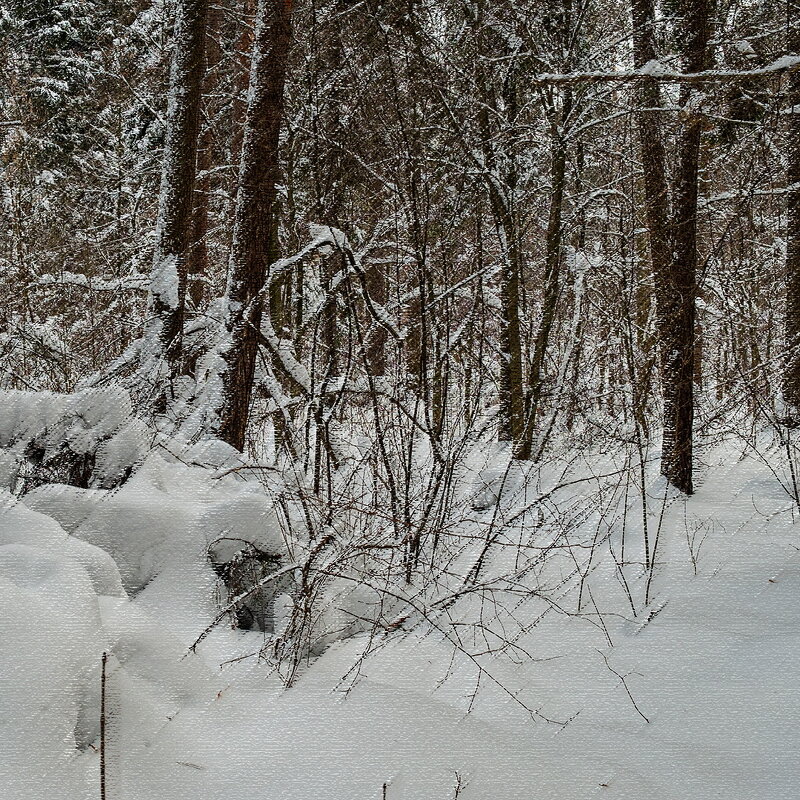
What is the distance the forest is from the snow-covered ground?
12mm

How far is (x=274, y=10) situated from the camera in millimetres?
5152

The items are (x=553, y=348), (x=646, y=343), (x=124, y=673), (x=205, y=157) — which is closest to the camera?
(x=124, y=673)

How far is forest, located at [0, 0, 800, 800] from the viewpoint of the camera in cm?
219

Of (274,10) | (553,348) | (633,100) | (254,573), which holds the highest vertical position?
(274,10)

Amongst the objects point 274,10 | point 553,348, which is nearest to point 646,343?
point 553,348

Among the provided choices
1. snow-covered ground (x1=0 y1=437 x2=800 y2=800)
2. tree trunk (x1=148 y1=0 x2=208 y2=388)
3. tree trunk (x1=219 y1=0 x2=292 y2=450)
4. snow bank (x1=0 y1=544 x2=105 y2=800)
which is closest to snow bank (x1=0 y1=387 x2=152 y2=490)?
snow-covered ground (x1=0 y1=437 x2=800 y2=800)

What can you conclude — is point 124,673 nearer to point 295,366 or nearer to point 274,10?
point 295,366

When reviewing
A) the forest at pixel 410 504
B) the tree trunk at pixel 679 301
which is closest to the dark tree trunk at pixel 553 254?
the forest at pixel 410 504

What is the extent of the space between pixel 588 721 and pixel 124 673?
4.94 ft

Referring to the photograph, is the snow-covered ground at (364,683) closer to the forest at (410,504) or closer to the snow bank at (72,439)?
the forest at (410,504)

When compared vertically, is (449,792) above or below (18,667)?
below

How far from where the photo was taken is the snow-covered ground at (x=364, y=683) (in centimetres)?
206

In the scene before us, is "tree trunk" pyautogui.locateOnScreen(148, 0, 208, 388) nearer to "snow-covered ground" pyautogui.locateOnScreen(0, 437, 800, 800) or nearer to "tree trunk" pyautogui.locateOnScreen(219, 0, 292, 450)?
"tree trunk" pyautogui.locateOnScreen(219, 0, 292, 450)

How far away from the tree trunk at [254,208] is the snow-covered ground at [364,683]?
4.93ft
